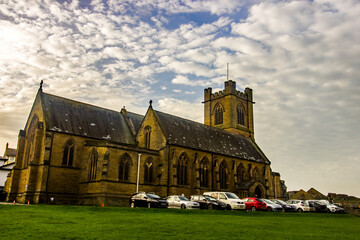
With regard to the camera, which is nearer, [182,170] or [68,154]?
[68,154]

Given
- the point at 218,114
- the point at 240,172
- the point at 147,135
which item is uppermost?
the point at 218,114

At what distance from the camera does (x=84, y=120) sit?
4722 centimetres

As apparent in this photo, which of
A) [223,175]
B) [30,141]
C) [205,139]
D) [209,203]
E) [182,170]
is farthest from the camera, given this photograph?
[205,139]

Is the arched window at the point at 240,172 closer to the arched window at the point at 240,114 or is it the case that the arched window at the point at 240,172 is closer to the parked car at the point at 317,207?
the parked car at the point at 317,207

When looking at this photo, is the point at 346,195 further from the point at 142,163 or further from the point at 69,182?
the point at 69,182

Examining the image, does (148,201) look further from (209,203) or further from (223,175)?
(223,175)

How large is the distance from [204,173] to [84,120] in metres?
18.7

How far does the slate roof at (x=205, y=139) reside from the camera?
160 ft

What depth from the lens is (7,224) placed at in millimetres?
15875

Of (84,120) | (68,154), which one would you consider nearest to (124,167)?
(68,154)

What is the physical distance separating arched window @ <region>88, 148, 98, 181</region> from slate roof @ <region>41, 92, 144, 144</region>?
13.0 ft

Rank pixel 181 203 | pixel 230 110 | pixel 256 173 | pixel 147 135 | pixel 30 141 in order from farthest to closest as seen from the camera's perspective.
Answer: pixel 230 110
pixel 256 173
pixel 147 135
pixel 30 141
pixel 181 203

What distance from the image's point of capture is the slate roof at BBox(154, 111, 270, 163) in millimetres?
48781

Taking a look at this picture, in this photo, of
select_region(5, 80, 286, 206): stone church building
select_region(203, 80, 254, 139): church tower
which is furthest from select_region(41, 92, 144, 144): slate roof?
select_region(203, 80, 254, 139): church tower
